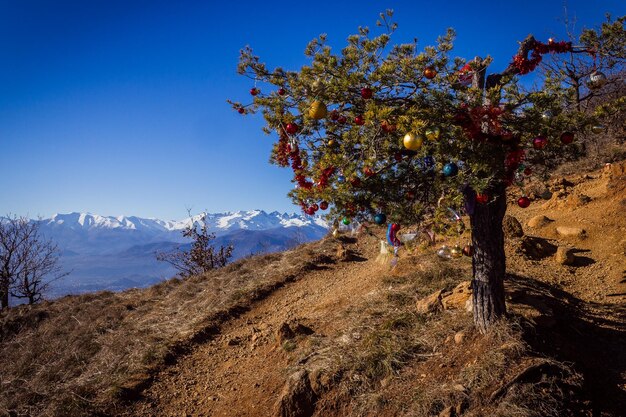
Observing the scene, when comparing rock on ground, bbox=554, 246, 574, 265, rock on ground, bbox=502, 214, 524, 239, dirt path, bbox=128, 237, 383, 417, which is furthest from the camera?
rock on ground, bbox=502, 214, 524, 239

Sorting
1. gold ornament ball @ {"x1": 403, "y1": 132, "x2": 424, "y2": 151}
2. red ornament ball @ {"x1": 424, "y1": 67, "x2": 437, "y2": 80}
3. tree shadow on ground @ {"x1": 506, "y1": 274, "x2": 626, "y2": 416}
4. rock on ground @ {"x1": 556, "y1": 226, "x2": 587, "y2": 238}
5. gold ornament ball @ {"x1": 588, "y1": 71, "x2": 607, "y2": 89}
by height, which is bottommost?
tree shadow on ground @ {"x1": 506, "y1": 274, "x2": 626, "y2": 416}

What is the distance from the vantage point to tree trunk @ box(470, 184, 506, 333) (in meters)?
5.38

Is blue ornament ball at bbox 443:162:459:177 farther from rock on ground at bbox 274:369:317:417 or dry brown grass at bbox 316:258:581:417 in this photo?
rock on ground at bbox 274:369:317:417

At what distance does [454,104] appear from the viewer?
407 cm

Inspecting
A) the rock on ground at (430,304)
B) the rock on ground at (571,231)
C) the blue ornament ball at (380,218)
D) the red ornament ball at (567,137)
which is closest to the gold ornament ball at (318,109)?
the blue ornament ball at (380,218)

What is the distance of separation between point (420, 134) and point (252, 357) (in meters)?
6.46

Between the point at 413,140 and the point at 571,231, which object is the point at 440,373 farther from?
the point at 571,231

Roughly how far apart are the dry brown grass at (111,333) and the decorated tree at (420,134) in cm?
614

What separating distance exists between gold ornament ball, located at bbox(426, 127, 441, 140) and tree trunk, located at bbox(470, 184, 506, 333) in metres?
2.12

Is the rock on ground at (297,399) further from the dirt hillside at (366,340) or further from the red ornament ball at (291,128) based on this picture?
the red ornament ball at (291,128)

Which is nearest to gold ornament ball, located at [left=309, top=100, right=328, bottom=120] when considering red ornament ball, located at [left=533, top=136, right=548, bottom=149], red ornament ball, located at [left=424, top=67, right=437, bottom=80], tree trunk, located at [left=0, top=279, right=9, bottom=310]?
red ornament ball, located at [left=424, top=67, right=437, bottom=80]

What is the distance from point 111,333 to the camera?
434 inches

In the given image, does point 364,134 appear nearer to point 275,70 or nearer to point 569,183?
point 275,70

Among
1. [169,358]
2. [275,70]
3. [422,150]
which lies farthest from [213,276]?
[422,150]
